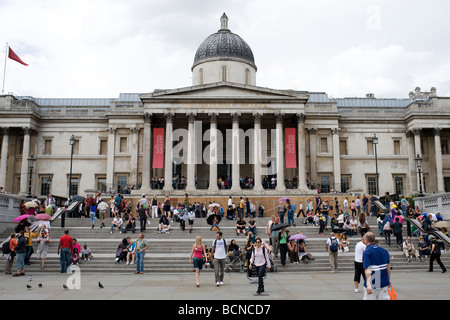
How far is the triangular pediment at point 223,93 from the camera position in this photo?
39.4m

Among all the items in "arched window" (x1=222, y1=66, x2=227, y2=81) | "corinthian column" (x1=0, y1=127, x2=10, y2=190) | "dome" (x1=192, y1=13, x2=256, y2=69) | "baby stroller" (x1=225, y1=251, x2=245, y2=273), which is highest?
Answer: "dome" (x1=192, y1=13, x2=256, y2=69)

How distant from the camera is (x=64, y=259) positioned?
54.1 ft

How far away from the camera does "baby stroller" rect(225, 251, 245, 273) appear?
17.1 m

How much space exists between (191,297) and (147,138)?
97.6 feet

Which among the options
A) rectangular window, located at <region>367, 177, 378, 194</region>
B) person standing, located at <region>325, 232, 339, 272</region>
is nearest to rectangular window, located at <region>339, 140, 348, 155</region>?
rectangular window, located at <region>367, 177, 378, 194</region>

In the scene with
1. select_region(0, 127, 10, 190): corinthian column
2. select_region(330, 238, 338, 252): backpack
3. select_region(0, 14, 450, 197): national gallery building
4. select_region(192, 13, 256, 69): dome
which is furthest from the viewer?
select_region(192, 13, 256, 69): dome

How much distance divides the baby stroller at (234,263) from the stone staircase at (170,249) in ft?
0.69

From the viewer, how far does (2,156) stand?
43125mm

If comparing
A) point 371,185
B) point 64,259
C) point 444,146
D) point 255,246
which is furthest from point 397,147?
point 64,259

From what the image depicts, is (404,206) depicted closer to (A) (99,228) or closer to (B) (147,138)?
(A) (99,228)

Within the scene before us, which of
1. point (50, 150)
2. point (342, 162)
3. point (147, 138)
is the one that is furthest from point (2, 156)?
point (342, 162)

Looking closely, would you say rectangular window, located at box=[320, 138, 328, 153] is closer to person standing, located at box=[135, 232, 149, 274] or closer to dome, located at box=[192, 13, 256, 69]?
dome, located at box=[192, 13, 256, 69]

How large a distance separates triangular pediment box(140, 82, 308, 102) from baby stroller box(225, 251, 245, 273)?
24.1 m

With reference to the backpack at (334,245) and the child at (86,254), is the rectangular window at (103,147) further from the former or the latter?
the backpack at (334,245)
